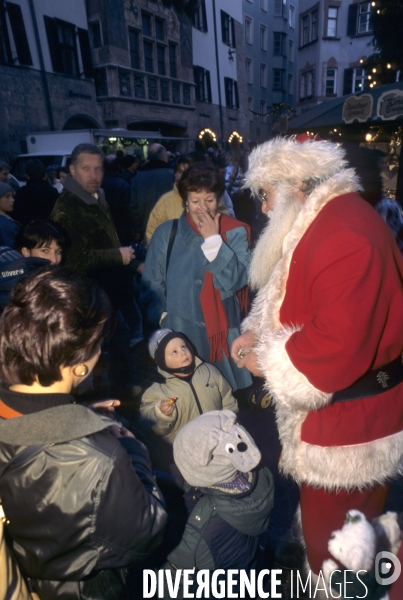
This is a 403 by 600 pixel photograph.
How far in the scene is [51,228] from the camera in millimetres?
2672

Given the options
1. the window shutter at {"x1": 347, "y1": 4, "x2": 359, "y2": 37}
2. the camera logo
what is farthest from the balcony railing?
the camera logo

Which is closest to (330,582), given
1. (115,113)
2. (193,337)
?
(193,337)

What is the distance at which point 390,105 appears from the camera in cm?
673

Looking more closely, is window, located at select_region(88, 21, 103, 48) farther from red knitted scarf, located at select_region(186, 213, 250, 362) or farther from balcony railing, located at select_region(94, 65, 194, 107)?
red knitted scarf, located at select_region(186, 213, 250, 362)

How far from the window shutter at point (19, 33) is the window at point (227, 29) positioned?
50.1 ft

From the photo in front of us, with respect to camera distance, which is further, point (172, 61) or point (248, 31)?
point (248, 31)

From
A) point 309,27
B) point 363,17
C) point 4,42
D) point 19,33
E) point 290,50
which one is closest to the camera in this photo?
point 4,42

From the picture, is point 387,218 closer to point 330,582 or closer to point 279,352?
point 279,352

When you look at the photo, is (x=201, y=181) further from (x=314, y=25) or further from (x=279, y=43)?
(x=279, y=43)

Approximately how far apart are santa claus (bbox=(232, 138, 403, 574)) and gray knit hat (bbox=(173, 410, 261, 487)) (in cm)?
21

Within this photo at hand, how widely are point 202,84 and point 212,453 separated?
999 inches

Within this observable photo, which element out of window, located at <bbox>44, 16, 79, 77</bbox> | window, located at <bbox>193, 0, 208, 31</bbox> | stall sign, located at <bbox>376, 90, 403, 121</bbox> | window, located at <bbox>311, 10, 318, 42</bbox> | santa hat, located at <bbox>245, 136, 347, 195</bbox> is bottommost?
santa hat, located at <bbox>245, 136, 347, 195</bbox>

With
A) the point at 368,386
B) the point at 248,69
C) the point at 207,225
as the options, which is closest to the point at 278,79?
the point at 248,69

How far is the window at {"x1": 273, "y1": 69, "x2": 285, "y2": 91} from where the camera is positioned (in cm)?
A: 3394
